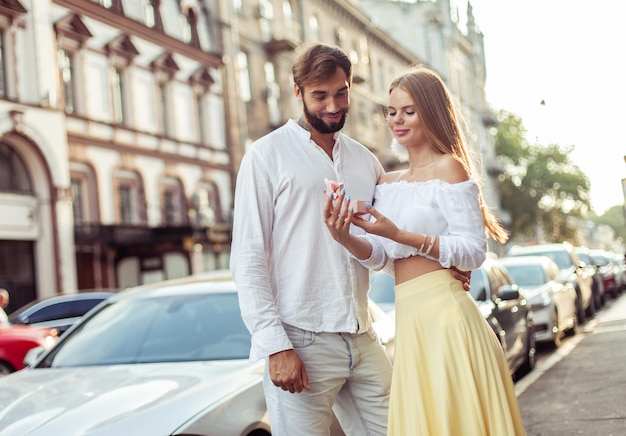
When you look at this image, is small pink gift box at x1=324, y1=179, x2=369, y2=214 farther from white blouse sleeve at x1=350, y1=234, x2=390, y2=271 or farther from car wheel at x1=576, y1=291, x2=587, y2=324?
car wheel at x1=576, y1=291, x2=587, y2=324

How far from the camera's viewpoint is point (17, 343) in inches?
472

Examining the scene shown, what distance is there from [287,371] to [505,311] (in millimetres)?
7110

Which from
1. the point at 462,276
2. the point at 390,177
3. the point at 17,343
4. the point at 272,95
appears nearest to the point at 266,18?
the point at 272,95

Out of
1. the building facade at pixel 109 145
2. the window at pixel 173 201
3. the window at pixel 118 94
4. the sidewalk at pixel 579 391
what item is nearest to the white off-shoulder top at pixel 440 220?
the sidewalk at pixel 579 391

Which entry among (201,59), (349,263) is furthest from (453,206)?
(201,59)

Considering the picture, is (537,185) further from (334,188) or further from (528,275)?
(334,188)

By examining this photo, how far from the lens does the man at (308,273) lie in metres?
3.35

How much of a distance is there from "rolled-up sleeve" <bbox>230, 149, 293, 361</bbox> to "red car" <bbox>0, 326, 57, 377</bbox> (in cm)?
910

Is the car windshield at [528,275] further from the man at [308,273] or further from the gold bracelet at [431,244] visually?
the gold bracelet at [431,244]

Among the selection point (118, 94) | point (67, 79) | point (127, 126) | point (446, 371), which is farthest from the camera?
point (118, 94)

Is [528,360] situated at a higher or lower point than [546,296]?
lower

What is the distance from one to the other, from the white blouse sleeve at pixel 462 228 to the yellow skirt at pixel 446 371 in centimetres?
10

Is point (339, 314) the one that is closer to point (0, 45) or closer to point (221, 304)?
point (221, 304)

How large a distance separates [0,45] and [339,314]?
21131 mm
